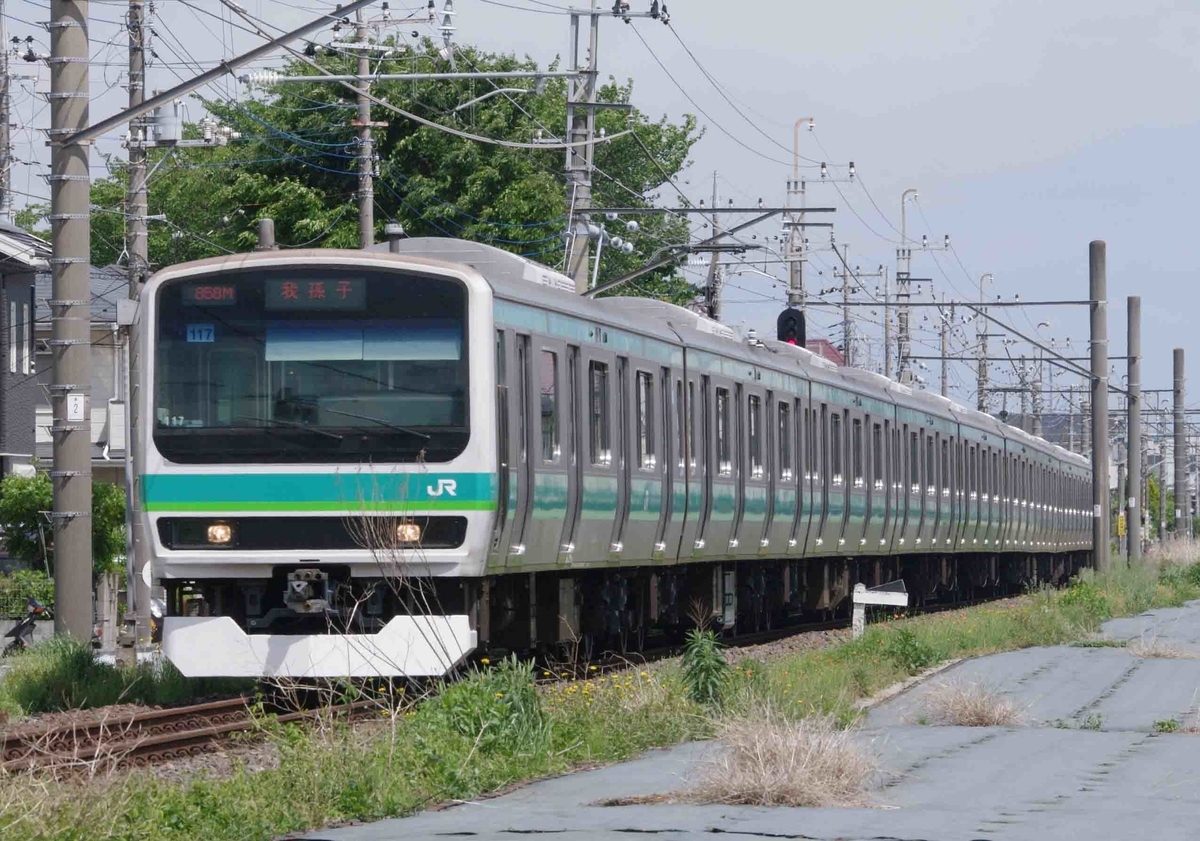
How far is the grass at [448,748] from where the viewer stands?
26.5ft

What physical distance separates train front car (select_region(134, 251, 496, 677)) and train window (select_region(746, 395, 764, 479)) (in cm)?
779

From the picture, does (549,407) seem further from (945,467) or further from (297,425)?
(945,467)

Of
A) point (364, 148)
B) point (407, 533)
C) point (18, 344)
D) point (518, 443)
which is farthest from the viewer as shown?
point (18, 344)

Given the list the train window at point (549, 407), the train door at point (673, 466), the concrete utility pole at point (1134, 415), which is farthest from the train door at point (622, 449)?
the concrete utility pole at point (1134, 415)

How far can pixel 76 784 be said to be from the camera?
8.46 meters

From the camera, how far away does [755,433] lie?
2141cm

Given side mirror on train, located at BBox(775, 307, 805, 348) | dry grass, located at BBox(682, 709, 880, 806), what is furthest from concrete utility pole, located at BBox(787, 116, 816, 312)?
dry grass, located at BBox(682, 709, 880, 806)

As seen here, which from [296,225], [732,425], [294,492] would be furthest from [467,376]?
[296,225]

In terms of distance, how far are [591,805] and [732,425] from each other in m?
11.8

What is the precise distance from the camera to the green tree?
29.7 meters

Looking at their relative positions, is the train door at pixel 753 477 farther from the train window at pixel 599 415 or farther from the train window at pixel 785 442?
the train window at pixel 599 415

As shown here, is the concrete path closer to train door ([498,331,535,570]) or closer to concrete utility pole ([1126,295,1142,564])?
train door ([498,331,535,570])

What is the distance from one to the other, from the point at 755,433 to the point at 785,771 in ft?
41.6

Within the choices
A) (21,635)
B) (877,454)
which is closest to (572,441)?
(21,635)
